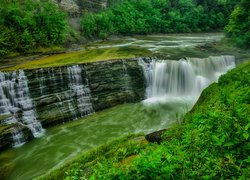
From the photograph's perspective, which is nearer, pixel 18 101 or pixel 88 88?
pixel 18 101

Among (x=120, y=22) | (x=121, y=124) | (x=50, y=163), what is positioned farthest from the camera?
(x=120, y=22)

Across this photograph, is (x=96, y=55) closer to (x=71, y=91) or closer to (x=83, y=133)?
(x=71, y=91)

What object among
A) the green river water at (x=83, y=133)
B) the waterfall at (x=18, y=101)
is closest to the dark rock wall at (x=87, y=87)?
the waterfall at (x=18, y=101)

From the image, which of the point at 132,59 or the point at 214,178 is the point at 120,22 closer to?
the point at 132,59

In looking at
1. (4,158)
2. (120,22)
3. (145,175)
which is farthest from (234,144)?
(120,22)

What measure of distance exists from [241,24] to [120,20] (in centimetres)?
1749

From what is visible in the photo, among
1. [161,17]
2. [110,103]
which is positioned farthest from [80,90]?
[161,17]

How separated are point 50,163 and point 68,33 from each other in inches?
693

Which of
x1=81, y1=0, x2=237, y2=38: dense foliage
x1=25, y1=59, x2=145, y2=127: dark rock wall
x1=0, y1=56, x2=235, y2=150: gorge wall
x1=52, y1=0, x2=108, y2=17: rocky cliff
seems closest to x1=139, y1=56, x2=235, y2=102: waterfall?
x1=0, y1=56, x2=235, y2=150: gorge wall

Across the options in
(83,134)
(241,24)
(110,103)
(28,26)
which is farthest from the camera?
(241,24)

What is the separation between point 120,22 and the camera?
35.6 metres

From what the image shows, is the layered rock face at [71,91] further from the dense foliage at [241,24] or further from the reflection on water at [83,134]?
the dense foliage at [241,24]

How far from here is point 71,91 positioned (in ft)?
52.4

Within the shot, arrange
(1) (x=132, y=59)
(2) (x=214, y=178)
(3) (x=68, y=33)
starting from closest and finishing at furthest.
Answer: (2) (x=214, y=178) → (1) (x=132, y=59) → (3) (x=68, y=33)
